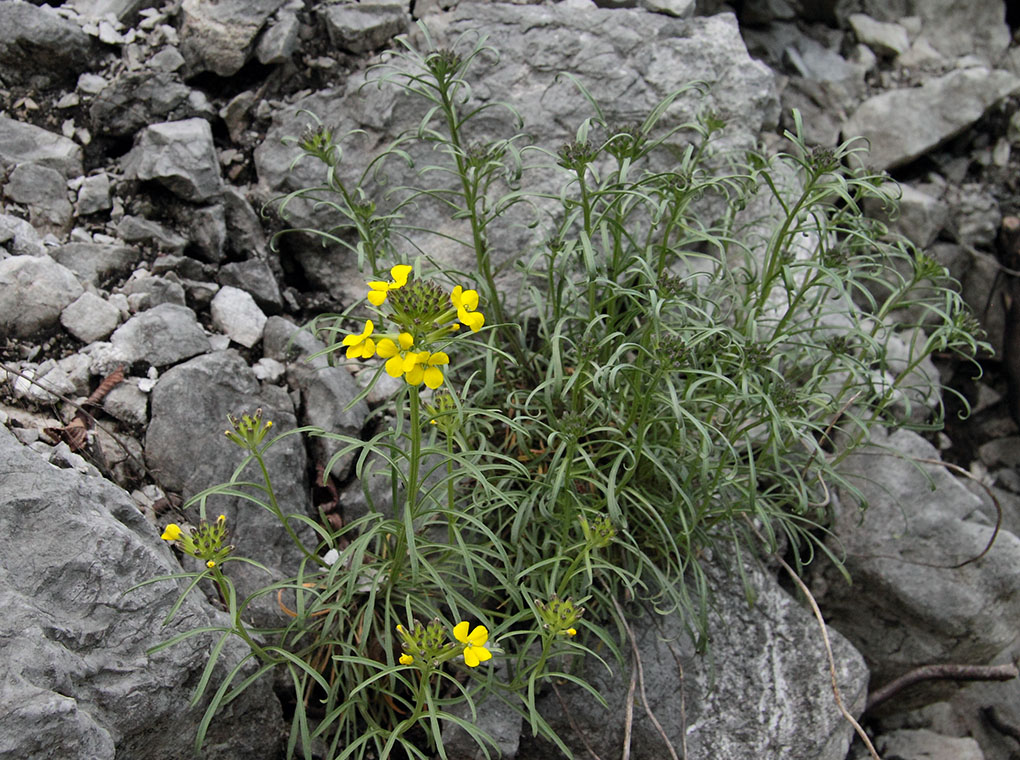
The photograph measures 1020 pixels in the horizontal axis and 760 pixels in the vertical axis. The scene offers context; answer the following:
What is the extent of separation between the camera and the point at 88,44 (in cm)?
309

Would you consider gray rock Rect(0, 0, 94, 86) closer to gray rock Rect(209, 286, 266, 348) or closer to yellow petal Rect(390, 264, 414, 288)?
gray rock Rect(209, 286, 266, 348)

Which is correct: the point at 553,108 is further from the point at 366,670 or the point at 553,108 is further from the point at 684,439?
the point at 366,670

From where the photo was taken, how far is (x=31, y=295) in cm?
247

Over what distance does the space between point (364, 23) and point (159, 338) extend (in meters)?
1.54

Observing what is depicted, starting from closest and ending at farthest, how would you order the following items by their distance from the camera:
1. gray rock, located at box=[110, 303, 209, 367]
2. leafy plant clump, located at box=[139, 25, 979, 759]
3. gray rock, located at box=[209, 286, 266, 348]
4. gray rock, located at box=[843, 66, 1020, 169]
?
leafy plant clump, located at box=[139, 25, 979, 759] → gray rock, located at box=[110, 303, 209, 367] → gray rock, located at box=[209, 286, 266, 348] → gray rock, located at box=[843, 66, 1020, 169]

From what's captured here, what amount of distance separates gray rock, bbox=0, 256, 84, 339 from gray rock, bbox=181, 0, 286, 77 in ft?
3.42

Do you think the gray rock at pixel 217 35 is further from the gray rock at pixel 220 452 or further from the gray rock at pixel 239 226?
the gray rock at pixel 220 452

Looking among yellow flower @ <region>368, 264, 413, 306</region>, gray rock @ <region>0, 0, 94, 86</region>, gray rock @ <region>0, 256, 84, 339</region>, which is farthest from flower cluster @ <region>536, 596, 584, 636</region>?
gray rock @ <region>0, 0, 94, 86</region>

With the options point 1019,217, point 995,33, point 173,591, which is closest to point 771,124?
point 1019,217

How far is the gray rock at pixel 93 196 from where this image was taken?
2838 mm

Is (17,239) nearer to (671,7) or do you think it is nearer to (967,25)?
Result: (671,7)

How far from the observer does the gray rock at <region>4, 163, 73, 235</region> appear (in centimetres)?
276

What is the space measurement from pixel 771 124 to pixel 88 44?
9.07 ft

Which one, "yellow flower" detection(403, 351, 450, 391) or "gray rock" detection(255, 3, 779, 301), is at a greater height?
"yellow flower" detection(403, 351, 450, 391)
